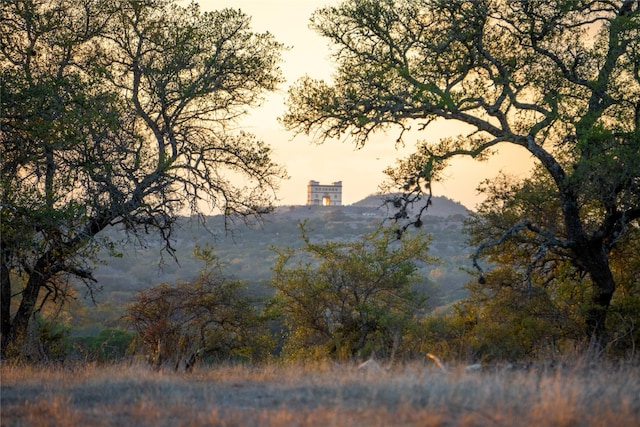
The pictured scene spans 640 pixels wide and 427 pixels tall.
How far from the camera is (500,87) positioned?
63.5ft

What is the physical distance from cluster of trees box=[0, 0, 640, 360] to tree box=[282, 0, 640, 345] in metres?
0.06

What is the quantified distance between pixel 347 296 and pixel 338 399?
14.3 meters

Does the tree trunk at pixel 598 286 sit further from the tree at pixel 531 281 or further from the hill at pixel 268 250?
the hill at pixel 268 250

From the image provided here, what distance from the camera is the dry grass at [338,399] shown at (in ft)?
28.5

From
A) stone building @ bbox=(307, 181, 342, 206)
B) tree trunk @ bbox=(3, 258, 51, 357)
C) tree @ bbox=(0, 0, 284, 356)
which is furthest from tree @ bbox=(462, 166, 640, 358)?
stone building @ bbox=(307, 181, 342, 206)

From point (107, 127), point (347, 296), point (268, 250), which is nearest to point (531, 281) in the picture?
point (347, 296)

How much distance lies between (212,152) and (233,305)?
17.3ft

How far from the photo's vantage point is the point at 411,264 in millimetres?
24578

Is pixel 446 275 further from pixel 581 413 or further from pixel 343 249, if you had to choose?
pixel 581 413

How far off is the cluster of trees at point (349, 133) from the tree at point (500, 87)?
0.06 metres

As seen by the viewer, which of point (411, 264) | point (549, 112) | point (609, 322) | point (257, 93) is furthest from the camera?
point (411, 264)

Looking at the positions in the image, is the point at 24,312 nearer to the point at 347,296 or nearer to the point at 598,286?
the point at 347,296

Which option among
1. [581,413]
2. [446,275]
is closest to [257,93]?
[581,413]

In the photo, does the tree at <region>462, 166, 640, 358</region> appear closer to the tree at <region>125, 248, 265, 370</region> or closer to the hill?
the tree at <region>125, 248, 265, 370</region>
